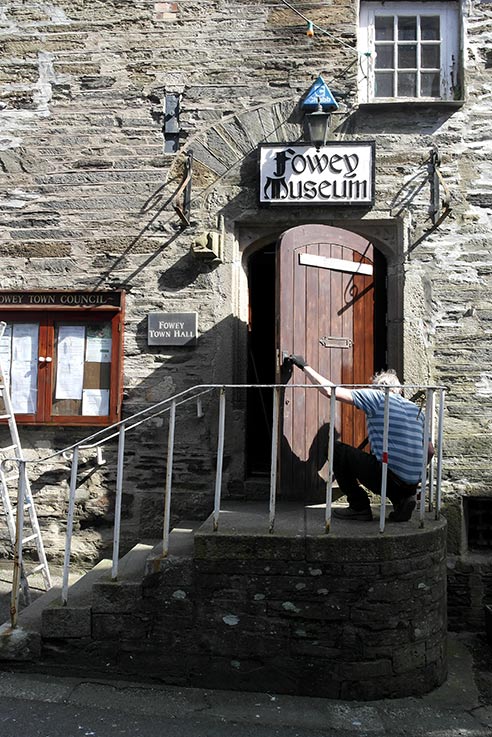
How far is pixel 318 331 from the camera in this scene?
5.50m

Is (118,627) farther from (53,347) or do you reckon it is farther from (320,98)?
(320,98)

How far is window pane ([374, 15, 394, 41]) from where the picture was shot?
618 cm

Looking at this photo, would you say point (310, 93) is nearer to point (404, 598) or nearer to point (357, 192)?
point (357, 192)

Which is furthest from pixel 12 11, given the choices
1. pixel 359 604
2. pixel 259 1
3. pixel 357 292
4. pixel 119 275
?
pixel 359 604

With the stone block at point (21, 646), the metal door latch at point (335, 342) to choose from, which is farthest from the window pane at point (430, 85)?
the stone block at point (21, 646)

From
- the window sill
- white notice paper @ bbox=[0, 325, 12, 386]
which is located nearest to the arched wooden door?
the window sill

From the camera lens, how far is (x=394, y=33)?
6160mm

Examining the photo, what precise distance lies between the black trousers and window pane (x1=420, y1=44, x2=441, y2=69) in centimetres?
374

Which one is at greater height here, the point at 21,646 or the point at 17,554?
the point at 17,554

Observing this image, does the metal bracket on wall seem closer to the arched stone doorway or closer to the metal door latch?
the arched stone doorway

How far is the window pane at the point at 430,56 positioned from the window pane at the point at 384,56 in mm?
270

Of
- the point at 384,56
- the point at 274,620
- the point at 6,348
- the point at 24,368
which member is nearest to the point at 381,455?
the point at 274,620

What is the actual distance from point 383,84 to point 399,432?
3.49 metres

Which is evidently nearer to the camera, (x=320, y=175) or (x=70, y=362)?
(x=320, y=175)
